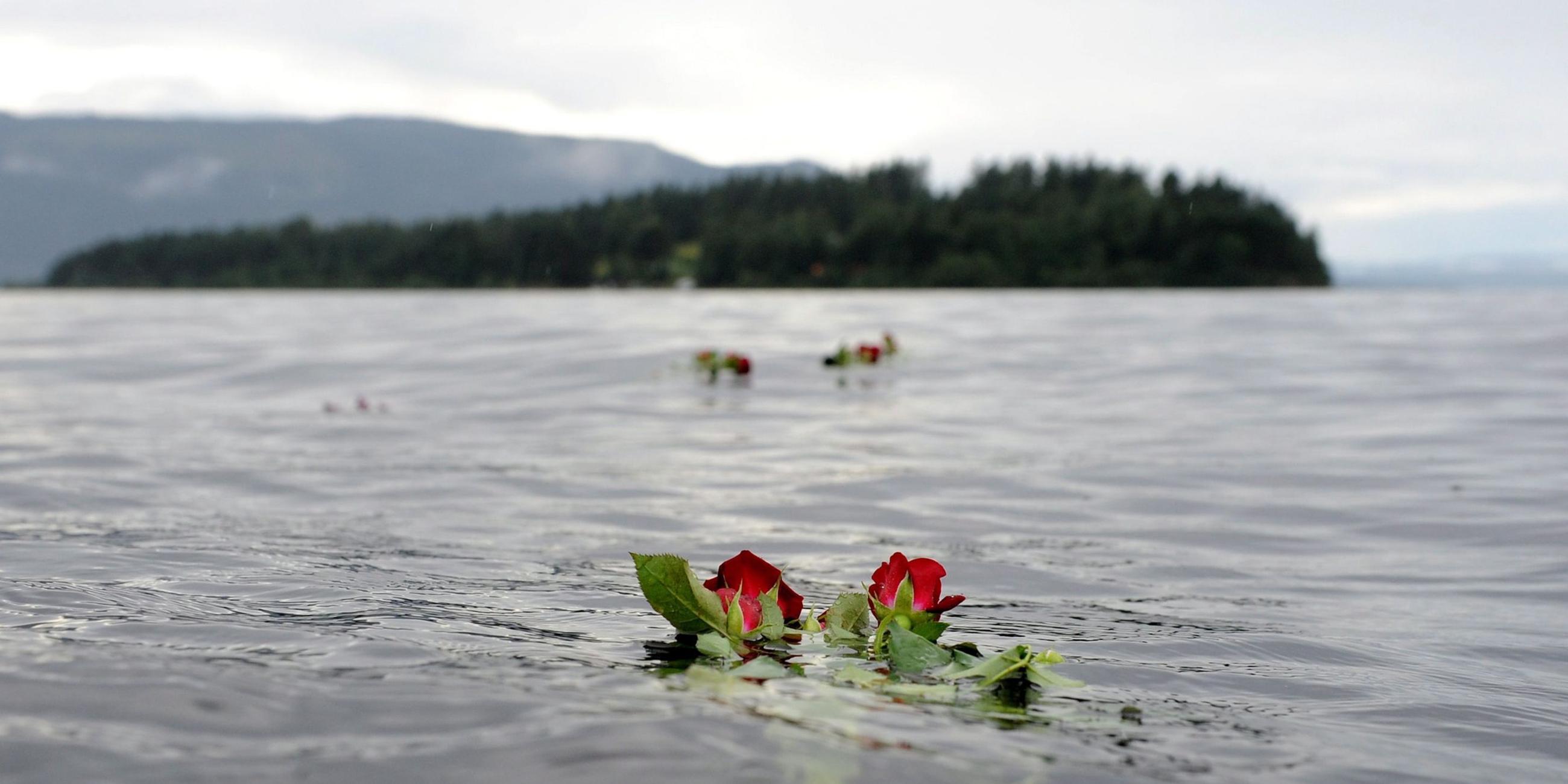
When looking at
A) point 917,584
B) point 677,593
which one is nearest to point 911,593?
point 917,584

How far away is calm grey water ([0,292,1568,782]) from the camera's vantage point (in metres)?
2.56

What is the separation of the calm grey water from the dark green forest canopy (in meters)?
100

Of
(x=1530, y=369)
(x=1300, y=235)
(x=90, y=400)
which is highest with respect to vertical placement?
(x=1300, y=235)

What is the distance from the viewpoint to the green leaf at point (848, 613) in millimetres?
3422

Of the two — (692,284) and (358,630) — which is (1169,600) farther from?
(692,284)

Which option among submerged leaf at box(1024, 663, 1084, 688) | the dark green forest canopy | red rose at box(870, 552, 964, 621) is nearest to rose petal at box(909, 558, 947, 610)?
red rose at box(870, 552, 964, 621)

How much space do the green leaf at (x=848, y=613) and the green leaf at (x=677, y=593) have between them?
32 centimetres

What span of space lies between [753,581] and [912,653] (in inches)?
19.0

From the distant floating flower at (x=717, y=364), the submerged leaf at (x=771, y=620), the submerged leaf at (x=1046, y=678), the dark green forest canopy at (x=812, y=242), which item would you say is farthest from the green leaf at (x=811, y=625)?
the dark green forest canopy at (x=812, y=242)

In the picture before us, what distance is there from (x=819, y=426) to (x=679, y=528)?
4368 millimetres

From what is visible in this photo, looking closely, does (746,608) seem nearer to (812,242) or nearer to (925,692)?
(925,692)

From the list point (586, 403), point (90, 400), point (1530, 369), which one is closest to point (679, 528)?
point (586, 403)

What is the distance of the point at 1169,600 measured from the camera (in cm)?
464

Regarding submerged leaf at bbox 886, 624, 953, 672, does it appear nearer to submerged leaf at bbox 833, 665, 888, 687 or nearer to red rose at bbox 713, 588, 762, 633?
submerged leaf at bbox 833, 665, 888, 687
